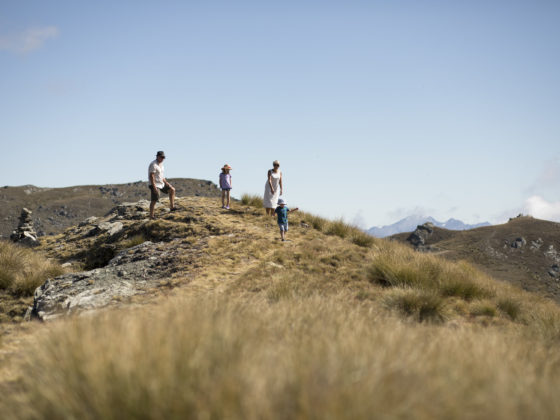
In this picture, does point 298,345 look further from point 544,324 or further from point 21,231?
point 21,231

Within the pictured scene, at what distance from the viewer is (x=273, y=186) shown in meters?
14.4

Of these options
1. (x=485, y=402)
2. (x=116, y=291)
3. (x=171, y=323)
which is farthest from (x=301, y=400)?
(x=116, y=291)

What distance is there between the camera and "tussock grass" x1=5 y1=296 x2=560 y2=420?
193cm

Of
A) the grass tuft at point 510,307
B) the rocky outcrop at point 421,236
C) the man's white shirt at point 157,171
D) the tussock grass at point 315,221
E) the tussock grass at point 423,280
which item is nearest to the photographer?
the grass tuft at point 510,307

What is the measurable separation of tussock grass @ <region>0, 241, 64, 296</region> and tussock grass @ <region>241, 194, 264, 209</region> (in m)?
8.91

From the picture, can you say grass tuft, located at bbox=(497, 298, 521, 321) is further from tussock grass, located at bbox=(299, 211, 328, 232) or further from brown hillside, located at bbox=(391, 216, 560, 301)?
brown hillside, located at bbox=(391, 216, 560, 301)

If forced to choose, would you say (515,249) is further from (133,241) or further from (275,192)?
(133,241)

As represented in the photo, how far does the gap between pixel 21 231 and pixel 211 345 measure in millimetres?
22471

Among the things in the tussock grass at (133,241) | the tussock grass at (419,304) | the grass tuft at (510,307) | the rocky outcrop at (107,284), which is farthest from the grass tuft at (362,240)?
the tussock grass at (133,241)

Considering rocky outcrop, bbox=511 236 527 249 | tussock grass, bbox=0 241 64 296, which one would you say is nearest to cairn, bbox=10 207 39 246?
tussock grass, bbox=0 241 64 296

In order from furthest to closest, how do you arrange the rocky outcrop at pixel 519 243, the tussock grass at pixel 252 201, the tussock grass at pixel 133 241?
the rocky outcrop at pixel 519 243 → the tussock grass at pixel 252 201 → the tussock grass at pixel 133 241

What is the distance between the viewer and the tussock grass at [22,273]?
9188 millimetres

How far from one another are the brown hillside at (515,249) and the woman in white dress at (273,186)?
2801 inches

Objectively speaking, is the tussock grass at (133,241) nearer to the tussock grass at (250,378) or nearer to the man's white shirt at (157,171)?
the man's white shirt at (157,171)
